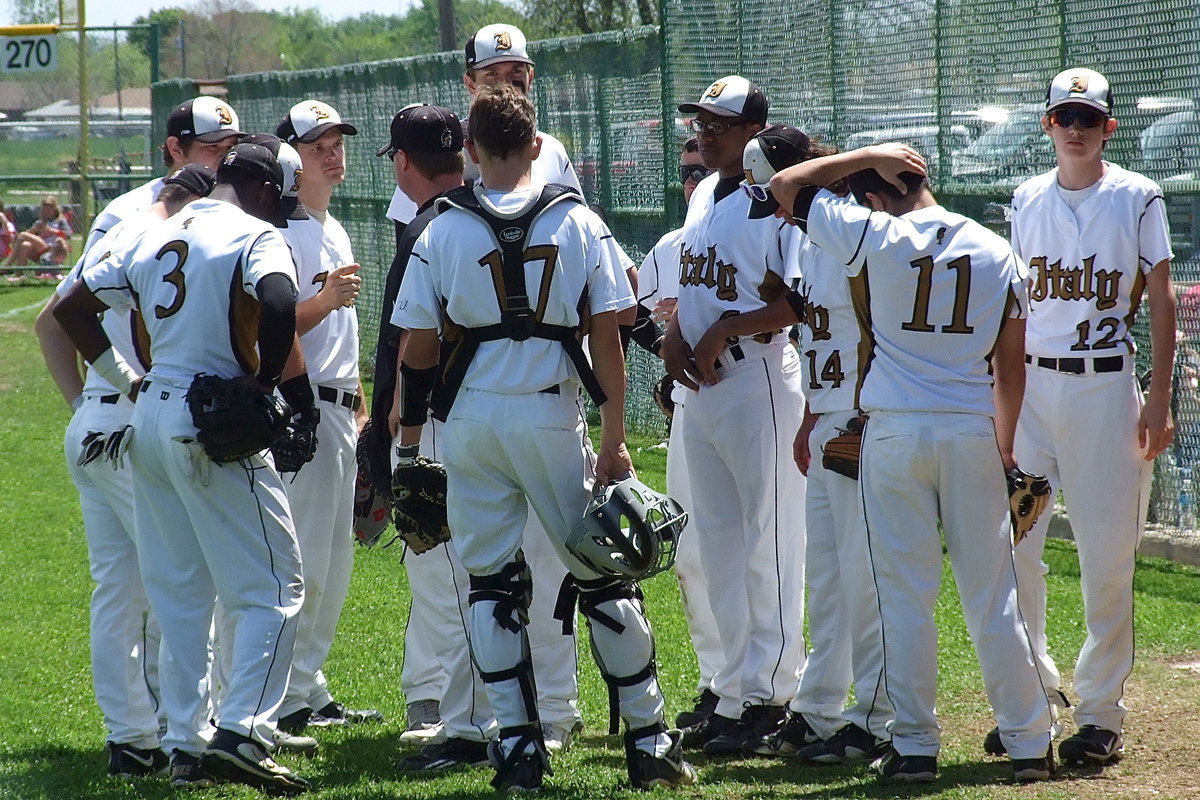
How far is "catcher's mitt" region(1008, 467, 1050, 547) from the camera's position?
478cm

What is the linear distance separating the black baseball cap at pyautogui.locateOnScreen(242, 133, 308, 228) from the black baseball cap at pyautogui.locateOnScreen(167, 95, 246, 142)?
33 centimetres

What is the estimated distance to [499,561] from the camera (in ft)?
15.6

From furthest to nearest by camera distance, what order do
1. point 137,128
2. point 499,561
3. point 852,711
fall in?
1. point 137,128
2. point 852,711
3. point 499,561

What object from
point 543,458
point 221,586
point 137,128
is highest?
point 137,128

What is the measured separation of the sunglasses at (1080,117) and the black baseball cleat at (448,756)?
10.3 feet

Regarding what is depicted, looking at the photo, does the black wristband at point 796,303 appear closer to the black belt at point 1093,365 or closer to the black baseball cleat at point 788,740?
the black belt at point 1093,365

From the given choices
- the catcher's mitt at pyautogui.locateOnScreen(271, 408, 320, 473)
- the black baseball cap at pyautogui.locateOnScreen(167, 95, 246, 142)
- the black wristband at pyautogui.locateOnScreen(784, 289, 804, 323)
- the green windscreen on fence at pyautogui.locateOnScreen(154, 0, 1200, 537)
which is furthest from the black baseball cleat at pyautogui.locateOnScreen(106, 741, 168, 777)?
the green windscreen on fence at pyautogui.locateOnScreen(154, 0, 1200, 537)

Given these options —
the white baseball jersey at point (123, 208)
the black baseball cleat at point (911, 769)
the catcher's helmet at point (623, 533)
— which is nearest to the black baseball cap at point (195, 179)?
the white baseball jersey at point (123, 208)

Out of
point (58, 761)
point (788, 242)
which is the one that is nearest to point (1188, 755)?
point (788, 242)

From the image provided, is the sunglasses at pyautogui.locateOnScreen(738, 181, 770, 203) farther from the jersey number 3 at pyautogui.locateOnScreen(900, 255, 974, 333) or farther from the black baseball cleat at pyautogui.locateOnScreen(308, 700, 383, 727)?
the black baseball cleat at pyautogui.locateOnScreen(308, 700, 383, 727)

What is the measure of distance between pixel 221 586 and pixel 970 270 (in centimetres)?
273

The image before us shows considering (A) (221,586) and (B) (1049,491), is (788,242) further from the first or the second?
(A) (221,586)

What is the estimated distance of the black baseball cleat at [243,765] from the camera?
4754mm

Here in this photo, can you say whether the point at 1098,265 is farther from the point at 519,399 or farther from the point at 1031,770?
the point at 519,399
